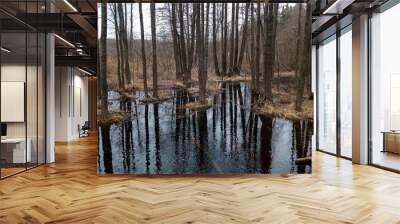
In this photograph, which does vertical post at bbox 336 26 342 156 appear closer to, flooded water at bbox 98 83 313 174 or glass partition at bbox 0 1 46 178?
flooded water at bbox 98 83 313 174

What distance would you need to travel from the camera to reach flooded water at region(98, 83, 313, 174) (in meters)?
6.64

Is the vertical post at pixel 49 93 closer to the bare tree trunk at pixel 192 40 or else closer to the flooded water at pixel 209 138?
the flooded water at pixel 209 138

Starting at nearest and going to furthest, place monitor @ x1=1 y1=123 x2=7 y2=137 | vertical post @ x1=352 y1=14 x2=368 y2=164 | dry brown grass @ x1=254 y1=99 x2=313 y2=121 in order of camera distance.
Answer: monitor @ x1=1 y1=123 x2=7 y2=137 → dry brown grass @ x1=254 y1=99 x2=313 y2=121 → vertical post @ x1=352 y1=14 x2=368 y2=164

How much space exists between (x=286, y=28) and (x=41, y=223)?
5.05 meters

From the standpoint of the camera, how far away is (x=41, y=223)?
150 inches

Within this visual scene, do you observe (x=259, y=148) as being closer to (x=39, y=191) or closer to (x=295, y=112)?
(x=295, y=112)

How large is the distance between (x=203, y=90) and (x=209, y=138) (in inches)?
34.2

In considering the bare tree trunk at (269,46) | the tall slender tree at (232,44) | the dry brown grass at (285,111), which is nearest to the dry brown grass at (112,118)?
the tall slender tree at (232,44)

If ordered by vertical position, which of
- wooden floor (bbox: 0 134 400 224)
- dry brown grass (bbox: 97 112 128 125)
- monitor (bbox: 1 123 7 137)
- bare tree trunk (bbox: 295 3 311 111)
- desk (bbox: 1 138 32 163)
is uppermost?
bare tree trunk (bbox: 295 3 311 111)

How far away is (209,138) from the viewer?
6672 mm

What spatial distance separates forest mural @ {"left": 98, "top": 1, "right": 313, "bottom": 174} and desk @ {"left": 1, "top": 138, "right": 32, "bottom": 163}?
5.27 ft

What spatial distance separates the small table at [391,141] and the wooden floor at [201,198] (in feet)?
2.15

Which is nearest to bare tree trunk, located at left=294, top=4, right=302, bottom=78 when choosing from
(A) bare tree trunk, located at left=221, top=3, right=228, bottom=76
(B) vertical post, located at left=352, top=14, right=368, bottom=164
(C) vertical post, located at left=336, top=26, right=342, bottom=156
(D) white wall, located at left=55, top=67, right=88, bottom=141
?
(A) bare tree trunk, located at left=221, top=3, right=228, bottom=76

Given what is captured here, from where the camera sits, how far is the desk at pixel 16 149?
650cm
